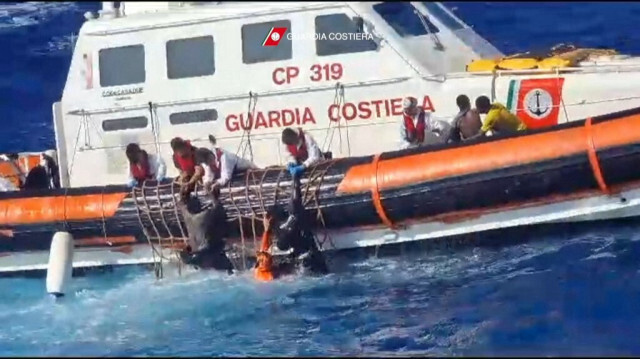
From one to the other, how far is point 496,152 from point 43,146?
742 cm

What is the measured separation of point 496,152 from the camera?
10227 millimetres

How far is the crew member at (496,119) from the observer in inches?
418

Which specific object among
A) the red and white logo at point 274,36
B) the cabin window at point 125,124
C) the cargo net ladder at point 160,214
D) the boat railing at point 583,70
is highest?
the red and white logo at point 274,36

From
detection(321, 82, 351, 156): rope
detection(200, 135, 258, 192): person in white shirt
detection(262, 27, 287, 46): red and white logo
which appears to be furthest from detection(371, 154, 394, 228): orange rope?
detection(262, 27, 287, 46): red and white logo

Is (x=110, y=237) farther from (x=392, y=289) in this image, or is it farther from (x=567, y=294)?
(x=567, y=294)

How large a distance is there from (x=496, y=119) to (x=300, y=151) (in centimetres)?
171

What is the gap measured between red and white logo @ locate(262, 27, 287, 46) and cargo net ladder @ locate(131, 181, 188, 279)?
1540 millimetres

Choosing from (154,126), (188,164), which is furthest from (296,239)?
(154,126)

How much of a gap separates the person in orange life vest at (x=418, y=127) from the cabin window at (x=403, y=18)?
833 mm

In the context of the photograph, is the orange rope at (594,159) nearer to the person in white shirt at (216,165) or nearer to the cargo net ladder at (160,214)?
the person in white shirt at (216,165)

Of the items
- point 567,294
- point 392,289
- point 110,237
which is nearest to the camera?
point 567,294

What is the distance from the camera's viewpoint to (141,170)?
11352 millimetres

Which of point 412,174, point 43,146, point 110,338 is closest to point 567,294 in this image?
point 412,174

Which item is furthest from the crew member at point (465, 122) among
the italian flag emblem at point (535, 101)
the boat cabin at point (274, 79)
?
the italian flag emblem at point (535, 101)
